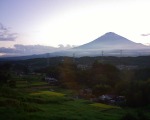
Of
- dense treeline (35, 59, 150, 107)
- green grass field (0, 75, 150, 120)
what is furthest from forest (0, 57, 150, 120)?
green grass field (0, 75, 150, 120)

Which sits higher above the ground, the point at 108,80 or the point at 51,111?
the point at 108,80

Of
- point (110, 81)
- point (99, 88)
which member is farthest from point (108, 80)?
point (99, 88)

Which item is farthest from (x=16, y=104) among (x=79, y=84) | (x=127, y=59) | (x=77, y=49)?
(x=77, y=49)

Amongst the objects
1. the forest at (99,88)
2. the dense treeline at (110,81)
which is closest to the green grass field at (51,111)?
the forest at (99,88)

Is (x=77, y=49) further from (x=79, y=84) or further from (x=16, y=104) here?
(x=16, y=104)

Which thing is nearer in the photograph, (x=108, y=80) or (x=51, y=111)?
(x=51, y=111)

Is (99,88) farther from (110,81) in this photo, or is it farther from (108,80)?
(110,81)

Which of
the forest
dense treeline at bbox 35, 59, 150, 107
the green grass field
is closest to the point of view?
the green grass field

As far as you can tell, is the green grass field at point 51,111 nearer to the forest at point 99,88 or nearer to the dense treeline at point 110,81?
the forest at point 99,88

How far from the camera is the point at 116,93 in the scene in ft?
97.9

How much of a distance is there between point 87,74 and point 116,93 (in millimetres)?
10569

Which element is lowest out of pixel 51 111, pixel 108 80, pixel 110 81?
pixel 51 111

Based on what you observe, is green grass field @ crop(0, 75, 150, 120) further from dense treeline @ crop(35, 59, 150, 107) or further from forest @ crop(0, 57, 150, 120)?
dense treeline @ crop(35, 59, 150, 107)

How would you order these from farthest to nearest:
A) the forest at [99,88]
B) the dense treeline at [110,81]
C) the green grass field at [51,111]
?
the dense treeline at [110,81] < the forest at [99,88] < the green grass field at [51,111]
